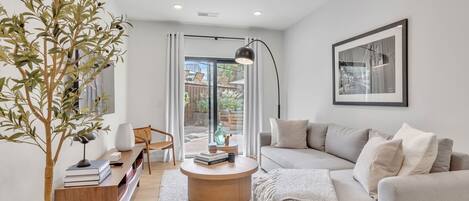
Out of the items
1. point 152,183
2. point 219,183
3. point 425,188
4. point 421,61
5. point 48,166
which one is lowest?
point 152,183

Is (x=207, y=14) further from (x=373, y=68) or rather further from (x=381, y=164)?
(x=381, y=164)

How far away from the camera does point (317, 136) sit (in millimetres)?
3572

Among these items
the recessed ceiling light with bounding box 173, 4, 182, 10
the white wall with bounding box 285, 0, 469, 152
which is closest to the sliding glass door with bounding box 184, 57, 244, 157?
the recessed ceiling light with bounding box 173, 4, 182, 10

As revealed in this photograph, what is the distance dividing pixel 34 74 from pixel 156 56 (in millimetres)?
3939

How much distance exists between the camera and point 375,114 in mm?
3033

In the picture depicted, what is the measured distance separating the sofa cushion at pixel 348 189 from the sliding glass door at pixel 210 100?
3048 mm

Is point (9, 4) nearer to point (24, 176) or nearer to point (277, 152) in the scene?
point (24, 176)

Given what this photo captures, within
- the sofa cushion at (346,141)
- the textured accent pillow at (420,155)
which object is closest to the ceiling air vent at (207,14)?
the sofa cushion at (346,141)

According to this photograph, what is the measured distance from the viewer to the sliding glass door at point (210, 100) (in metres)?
→ 5.13

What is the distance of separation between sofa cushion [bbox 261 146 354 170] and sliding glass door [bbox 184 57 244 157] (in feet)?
5.35

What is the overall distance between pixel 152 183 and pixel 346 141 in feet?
8.19

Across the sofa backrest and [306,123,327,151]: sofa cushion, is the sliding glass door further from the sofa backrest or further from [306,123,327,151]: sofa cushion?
the sofa backrest

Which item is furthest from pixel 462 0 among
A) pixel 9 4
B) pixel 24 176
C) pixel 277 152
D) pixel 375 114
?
pixel 24 176

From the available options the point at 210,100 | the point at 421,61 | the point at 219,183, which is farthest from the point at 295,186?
the point at 210,100
